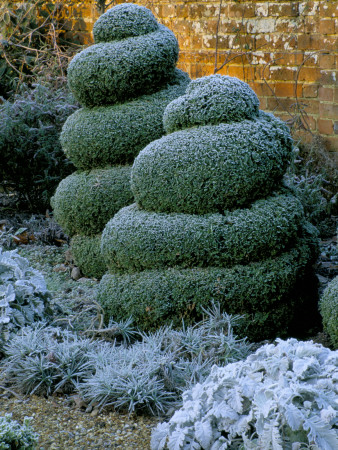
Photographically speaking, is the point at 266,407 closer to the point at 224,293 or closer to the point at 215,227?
the point at 224,293

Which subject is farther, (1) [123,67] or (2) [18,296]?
(1) [123,67]

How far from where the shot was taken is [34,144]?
7020 mm

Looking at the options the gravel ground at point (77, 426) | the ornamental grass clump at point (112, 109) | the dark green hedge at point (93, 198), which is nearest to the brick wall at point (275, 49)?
the ornamental grass clump at point (112, 109)

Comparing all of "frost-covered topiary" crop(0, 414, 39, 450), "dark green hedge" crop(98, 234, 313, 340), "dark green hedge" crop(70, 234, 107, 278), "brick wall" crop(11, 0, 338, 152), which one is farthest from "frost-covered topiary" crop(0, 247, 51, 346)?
"brick wall" crop(11, 0, 338, 152)

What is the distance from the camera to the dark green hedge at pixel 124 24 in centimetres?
515

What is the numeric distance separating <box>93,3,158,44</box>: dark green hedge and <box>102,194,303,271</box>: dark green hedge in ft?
6.50

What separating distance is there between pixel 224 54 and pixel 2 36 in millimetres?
4059

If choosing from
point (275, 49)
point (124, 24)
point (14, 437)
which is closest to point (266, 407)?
point (14, 437)

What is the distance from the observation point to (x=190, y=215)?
3.96 metres

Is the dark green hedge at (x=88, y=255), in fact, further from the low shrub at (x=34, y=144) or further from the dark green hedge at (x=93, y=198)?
the low shrub at (x=34, y=144)

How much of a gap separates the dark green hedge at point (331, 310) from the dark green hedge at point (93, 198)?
85.8 inches

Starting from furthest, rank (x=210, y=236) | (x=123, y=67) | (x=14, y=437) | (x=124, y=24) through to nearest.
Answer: (x=124, y=24) → (x=123, y=67) → (x=210, y=236) → (x=14, y=437)

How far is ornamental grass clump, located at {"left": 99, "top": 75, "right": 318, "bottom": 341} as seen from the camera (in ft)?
12.5

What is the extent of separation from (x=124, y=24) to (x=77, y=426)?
354cm
